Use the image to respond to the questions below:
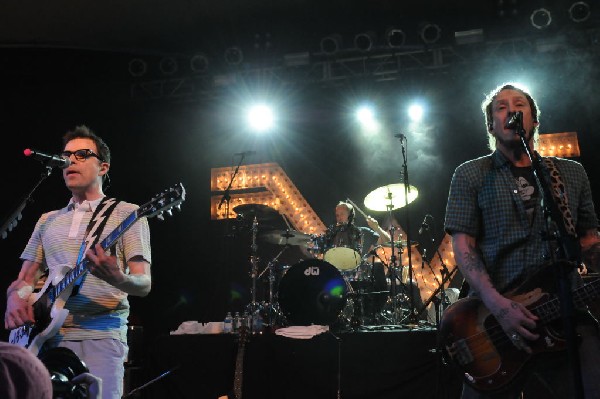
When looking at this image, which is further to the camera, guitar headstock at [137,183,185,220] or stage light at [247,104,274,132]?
stage light at [247,104,274,132]

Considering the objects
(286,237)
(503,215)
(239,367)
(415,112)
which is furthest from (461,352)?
(415,112)

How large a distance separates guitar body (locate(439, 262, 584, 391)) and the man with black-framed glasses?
189 centimetres

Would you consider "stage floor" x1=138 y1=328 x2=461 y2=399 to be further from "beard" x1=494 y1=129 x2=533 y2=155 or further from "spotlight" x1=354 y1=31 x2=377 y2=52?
"spotlight" x1=354 y1=31 x2=377 y2=52

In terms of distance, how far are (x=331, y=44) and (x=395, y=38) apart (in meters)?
1.15

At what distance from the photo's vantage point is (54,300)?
3086 millimetres

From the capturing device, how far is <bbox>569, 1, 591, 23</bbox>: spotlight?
8281 mm

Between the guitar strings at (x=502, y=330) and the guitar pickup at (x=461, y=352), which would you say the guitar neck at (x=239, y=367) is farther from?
the guitar strings at (x=502, y=330)

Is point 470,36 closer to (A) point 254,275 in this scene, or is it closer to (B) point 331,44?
(B) point 331,44

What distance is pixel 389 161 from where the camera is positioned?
10.5 meters

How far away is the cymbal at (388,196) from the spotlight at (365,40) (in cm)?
257

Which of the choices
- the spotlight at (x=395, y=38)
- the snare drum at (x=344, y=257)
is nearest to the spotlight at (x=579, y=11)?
the spotlight at (x=395, y=38)

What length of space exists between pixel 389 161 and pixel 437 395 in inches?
241

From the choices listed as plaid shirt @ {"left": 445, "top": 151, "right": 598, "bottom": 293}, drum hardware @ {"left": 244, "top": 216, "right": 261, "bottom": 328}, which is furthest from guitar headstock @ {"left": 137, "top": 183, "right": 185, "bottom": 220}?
drum hardware @ {"left": 244, "top": 216, "right": 261, "bottom": 328}

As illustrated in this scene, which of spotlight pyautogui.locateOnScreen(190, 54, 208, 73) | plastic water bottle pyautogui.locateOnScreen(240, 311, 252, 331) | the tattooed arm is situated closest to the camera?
the tattooed arm
